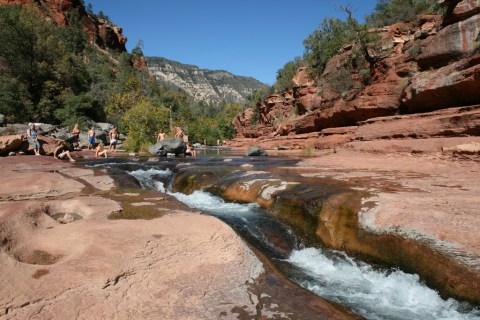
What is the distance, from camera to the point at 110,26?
3826 inches

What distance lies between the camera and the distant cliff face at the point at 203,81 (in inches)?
6565

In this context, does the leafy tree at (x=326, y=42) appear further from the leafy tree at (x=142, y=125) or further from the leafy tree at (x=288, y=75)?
the leafy tree at (x=142, y=125)

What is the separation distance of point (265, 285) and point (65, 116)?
33.0 m

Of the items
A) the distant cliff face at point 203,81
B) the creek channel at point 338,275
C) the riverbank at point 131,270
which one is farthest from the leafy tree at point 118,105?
the distant cliff face at point 203,81

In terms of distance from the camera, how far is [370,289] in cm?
424

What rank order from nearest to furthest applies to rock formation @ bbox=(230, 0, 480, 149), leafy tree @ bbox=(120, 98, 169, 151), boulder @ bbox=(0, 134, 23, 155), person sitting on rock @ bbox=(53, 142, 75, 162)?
rock formation @ bbox=(230, 0, 480, 149) < boulder @ bbox=(0, 134, 23, 155) < person sitting on rock @ bbox=(53, 142, 75, 162) < leafy tree @ bbox=(120, 98, 169, 151)

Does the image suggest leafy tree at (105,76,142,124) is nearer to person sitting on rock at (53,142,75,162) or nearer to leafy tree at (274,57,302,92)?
leafy tree at (274,57,302,92)

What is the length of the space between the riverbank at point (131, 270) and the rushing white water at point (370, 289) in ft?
2.52

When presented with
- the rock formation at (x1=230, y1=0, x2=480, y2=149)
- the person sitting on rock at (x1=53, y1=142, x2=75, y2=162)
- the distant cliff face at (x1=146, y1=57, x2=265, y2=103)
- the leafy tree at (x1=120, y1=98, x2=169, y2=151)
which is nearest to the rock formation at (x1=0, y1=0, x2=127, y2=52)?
the leafy tree at (x1=120, y1=98, x2=169, y2=151)

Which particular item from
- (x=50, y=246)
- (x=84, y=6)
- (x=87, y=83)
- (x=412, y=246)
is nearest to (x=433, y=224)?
(x=412, y=246)

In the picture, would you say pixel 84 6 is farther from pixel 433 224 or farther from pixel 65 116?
→ pixel 433 224

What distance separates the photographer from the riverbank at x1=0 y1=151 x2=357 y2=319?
283cm

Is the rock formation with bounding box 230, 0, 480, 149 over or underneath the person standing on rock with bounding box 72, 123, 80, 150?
over

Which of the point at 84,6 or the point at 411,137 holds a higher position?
the point at 84,6
